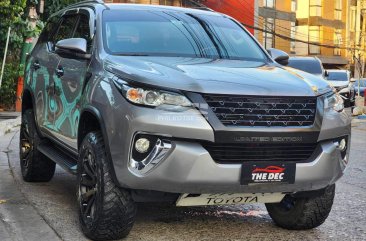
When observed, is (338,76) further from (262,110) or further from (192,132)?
(192,132)

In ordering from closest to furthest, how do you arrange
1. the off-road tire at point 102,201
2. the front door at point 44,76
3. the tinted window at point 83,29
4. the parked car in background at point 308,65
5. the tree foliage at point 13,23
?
the off-road tire at point 102,201, the tinted window at point 83,29, the front door at point 44,76, the tree foliage at point 13,23, the parked car in background at point 308,65

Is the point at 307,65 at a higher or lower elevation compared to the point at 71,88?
lower

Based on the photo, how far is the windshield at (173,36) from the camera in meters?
4.77

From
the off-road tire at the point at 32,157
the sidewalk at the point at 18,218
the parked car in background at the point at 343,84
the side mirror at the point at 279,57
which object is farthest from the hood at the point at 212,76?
the parked car in background at the point at 343,84

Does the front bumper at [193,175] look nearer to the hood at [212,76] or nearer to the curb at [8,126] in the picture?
the hood at [212,76]

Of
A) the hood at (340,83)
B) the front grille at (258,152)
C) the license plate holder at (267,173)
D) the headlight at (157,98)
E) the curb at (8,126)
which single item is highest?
the headlight at (157,98)

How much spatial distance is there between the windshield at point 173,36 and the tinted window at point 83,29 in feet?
0.77

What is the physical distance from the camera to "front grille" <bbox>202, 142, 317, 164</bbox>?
3750mm

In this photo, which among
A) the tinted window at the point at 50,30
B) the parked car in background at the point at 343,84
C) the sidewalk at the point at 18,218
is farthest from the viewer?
the parked car in background at the point at 343,84

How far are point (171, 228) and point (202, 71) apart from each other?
1429 millimetres

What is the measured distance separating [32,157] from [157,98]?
9.47 ft

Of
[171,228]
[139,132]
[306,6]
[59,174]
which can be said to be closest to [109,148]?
[139,132]

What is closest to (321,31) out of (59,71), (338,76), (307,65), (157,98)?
(338,76)

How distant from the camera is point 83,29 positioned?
5.37 m
